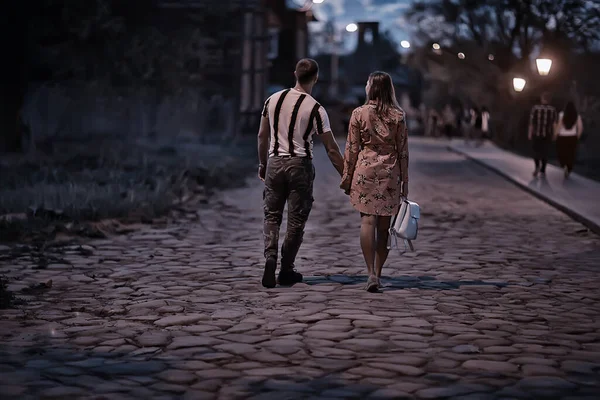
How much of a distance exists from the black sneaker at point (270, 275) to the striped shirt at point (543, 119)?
14.6 m

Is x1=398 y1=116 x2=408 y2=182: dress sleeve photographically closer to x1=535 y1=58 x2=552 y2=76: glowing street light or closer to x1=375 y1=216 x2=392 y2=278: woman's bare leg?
x1=375 y1=216 x2=392 y2=278: woman's bare leg

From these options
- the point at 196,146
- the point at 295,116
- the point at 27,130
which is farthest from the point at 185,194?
the point at 196,146

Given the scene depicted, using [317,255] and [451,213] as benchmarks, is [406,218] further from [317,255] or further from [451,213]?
[451,213]

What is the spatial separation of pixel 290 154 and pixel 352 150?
0.51m

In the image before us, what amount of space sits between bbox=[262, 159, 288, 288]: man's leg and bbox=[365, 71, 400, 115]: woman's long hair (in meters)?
0.95

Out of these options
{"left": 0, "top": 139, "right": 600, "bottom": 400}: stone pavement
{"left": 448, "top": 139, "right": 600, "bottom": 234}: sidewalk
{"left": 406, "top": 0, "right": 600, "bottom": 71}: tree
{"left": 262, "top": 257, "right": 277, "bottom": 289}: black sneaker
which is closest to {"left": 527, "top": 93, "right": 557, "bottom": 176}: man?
{"left": 448, "top": 139, "right": 600, "bottom": 234}: sidewalk

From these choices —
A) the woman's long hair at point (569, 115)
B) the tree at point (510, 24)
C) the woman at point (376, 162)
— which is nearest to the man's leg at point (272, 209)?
the woman at point (376, 162)

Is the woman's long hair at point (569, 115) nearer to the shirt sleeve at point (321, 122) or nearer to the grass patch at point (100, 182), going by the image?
the grass patch at point (100, 182)

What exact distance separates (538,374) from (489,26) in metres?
59.1

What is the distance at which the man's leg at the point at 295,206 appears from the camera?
9.56 metres

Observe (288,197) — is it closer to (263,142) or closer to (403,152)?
(263,142)

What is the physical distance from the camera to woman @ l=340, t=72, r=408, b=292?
9.38m

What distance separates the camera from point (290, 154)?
31.3 ft

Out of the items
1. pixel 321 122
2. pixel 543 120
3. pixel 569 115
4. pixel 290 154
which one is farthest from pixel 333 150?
pixel 569 115
